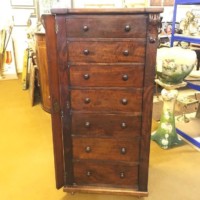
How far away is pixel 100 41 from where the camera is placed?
1244 mm

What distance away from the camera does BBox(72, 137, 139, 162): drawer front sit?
4.79ft

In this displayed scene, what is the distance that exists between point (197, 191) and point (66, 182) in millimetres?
899

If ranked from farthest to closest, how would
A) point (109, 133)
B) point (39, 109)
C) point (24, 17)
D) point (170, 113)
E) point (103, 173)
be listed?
point (24, 17) → point (39, 109) → point (170, 113) → point (103, 173) → point (109, 133)

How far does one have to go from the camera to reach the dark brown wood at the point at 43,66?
2.65 m

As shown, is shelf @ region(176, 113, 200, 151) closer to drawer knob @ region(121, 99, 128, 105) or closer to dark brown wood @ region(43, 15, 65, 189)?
drawer knob @ region(121, 99, 128, 105)

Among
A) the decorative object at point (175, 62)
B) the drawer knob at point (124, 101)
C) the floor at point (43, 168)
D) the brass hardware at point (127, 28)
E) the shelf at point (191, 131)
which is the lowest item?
the floor at point (43, 168)

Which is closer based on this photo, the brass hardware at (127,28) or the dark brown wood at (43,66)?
the brass hardware at (127,28)

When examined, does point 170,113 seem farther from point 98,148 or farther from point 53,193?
point 53,193

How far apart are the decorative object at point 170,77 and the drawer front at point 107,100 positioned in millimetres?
724

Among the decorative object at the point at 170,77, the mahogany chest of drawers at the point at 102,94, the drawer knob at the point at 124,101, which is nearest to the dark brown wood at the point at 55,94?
the mahogany chest of drawers at the point at 102,94

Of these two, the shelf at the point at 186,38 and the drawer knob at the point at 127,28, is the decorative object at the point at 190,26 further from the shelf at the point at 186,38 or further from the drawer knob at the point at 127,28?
the drawer knob at the point at 127,28

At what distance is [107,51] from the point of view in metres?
1.26

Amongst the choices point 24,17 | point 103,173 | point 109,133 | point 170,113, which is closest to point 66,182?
point 103,173

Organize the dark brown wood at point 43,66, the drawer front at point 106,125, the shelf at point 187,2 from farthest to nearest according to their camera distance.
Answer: the dark brown wood at point 43,66 → the shelf at point 187,2 → the drawer front at point 106,125
